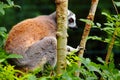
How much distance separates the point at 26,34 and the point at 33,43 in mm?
204

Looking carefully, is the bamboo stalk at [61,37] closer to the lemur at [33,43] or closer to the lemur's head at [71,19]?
the lemur at [33,43]

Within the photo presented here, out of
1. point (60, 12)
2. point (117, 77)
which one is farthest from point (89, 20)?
point (117, 77)

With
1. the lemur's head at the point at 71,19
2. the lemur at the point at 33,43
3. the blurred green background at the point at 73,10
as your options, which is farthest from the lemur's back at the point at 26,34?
the blurred green background at the point at 73,10

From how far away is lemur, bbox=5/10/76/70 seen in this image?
5.00 m

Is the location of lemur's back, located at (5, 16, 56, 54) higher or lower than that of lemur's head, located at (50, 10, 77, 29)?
higher

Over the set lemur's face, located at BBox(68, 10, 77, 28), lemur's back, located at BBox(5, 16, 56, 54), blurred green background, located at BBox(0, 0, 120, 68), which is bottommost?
blurred green background, located at BBox(0, 0, 120, 68)

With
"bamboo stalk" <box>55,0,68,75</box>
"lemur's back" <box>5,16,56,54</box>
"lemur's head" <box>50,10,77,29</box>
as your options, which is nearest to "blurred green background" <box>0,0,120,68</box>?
"lemur's head" <box>50,10,77,29</box>

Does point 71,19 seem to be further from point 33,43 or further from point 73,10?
point 73,10

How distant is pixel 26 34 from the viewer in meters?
5.15

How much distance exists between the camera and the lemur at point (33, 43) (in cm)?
500

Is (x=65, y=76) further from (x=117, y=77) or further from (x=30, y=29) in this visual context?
(x=30, y=29)

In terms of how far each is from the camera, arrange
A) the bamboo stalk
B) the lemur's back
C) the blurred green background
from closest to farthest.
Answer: the bamboo stalk, the lemur's back, the blurred green background

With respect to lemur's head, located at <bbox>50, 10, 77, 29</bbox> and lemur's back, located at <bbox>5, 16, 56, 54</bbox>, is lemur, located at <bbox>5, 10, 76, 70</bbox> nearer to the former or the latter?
lemur's back, located at <bbox>5, 16, 56, 54</bbox>

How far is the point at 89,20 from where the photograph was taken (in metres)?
3.04
